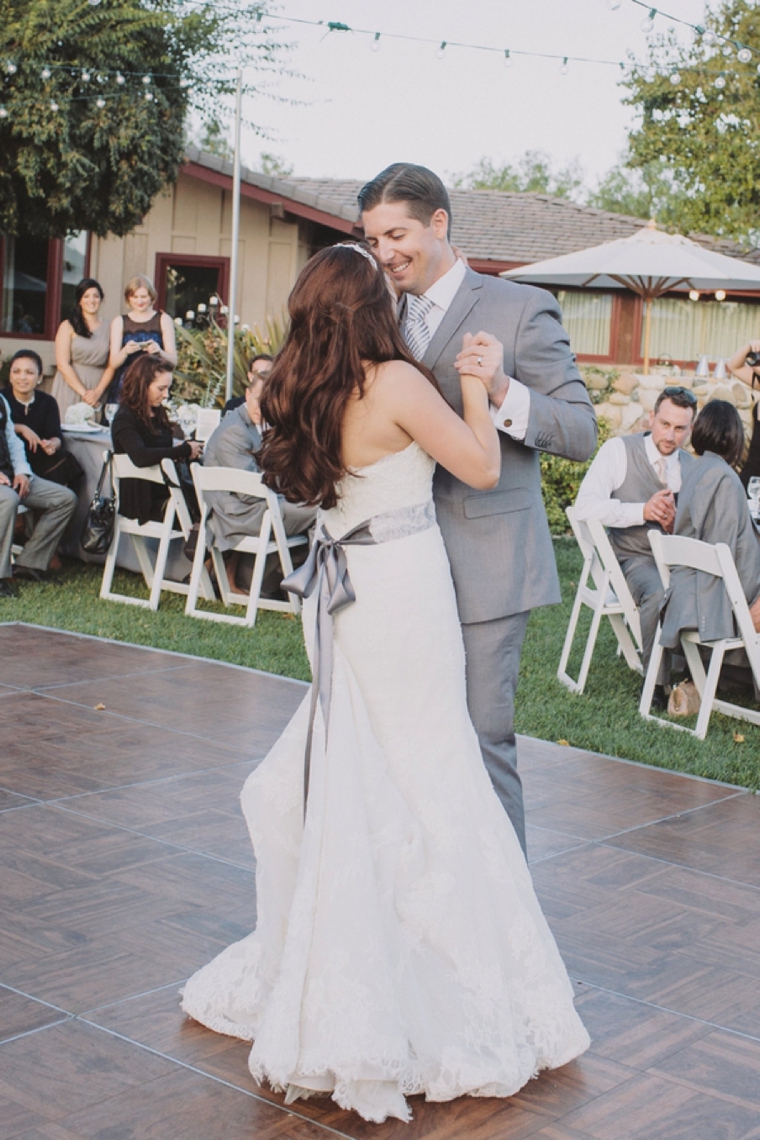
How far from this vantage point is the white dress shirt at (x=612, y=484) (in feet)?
22.9

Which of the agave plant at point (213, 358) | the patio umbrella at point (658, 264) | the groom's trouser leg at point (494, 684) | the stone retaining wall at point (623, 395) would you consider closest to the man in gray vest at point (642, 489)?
the groom's trouser leg at point (494, 684)

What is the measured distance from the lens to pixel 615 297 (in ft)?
66.9

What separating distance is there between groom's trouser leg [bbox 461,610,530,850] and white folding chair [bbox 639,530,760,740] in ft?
9.59

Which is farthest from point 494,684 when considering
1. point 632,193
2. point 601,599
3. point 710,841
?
point 632,193

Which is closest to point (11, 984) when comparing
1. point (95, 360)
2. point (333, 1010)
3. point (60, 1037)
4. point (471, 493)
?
point (60, 1037)

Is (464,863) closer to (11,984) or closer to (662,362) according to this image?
(11,984)

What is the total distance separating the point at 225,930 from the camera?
361cm

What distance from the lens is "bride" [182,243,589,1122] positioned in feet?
8.94

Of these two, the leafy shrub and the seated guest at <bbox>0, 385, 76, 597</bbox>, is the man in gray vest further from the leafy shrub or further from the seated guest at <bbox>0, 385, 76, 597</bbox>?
the leafy shrub

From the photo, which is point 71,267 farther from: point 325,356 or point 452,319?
point 325,356

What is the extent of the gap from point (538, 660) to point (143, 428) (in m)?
3.15

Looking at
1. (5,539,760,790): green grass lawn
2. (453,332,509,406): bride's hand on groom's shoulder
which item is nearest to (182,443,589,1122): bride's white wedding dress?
(453,332,509,406): bride's hand on groom's shoulder

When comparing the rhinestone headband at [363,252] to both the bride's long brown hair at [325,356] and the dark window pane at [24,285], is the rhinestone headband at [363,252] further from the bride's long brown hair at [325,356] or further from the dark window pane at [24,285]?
the dark window pane at [24,285]

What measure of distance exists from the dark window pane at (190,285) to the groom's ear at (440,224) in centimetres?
1572
